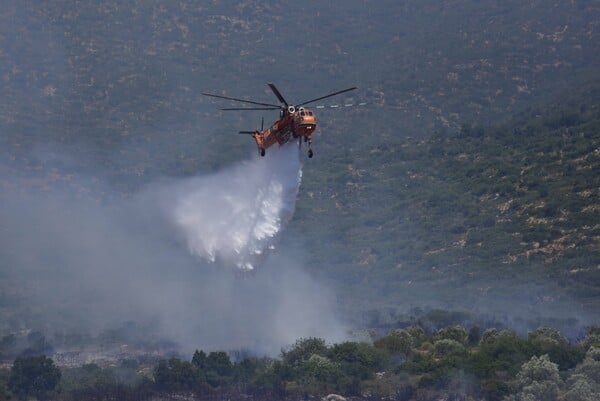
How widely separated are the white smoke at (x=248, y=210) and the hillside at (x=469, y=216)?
28.7 metres

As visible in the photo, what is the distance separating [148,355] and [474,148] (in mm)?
64069

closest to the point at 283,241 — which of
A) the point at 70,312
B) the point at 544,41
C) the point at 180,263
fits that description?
the point at 180,263

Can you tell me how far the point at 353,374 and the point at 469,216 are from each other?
5428 cm

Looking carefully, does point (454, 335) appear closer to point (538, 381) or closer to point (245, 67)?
point (538, 381)

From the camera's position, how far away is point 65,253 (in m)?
112

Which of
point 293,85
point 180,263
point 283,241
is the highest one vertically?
point 293,85

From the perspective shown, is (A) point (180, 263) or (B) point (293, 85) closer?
(A) point (180, 263)

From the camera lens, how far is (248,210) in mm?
78750

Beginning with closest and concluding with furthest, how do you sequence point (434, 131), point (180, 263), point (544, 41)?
point (180, 263), point (434, 131), point (544, 41)

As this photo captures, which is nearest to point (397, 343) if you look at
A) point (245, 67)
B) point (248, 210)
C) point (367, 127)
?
point (248, 210)

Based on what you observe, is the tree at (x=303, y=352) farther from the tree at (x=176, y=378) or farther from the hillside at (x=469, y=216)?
the hillside at (x=469, y=216)

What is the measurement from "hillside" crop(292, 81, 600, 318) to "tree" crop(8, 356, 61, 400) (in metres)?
40.3

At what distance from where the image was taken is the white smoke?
7688cm

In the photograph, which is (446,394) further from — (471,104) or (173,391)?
(471,104)
